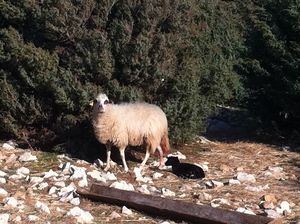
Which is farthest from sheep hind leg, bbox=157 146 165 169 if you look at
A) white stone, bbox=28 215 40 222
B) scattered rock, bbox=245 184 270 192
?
white stone, bbox=28 215 40 222

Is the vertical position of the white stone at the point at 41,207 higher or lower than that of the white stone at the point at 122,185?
lower

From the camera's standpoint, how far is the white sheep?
8.67m

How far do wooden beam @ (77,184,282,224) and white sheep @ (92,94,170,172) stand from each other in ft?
5.31

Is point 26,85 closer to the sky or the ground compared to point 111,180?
closer to the sky

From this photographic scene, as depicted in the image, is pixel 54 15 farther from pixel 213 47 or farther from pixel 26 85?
pixel 213 47

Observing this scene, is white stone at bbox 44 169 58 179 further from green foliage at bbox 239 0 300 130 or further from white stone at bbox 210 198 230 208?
green foliage at bbox 239 0 300 130

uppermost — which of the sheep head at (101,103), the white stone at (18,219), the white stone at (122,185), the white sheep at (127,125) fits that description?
the sheep head at (101,103)

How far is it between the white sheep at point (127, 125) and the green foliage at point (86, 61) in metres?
0.36

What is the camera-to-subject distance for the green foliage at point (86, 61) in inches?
353

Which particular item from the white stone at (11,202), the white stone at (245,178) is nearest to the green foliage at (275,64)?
the white stone at (245,178)

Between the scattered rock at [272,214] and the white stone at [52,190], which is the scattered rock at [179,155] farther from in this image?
the scattered rock at [272,214]

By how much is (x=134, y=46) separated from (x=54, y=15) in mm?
1223

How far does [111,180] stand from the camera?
26.6ft

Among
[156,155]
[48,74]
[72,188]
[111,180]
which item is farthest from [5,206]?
[156,155]
